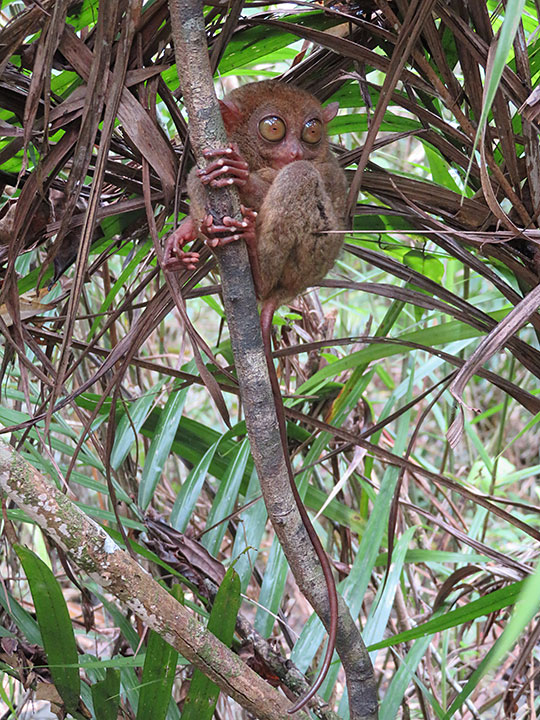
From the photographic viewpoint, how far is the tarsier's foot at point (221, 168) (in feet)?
4.59

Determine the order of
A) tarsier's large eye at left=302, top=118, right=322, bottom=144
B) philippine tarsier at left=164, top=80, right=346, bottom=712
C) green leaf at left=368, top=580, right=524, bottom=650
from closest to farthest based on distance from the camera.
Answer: philippine tarsier at left=164, top=80, right=346, bottom=712 < green leaf at left=368, top=580, right=524, bottom=650 < tarsier's large eye at left=302, top=118, right=322, bottom=144

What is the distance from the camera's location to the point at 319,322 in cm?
303

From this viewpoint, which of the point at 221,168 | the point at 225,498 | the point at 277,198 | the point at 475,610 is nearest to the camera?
the point at 221,168

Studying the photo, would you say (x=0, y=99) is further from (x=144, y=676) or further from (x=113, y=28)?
(x=144, y=676)

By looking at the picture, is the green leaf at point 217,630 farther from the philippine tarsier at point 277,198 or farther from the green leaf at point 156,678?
the philippine tarsier at point 277,198

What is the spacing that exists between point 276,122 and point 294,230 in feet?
1.54

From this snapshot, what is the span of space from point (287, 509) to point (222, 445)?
100cm

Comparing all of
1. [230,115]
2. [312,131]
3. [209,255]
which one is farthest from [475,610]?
[230,115]

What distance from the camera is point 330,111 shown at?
221 centimetres

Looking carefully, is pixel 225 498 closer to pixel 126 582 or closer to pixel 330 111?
pixel 126 582

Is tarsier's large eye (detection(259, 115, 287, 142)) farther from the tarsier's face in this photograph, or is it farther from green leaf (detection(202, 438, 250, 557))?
green leaf (detection(202, 438, 250, 557))

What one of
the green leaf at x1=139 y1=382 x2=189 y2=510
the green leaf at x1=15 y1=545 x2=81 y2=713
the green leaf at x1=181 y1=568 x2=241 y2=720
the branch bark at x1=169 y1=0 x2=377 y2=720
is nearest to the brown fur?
the branch bark at x1=169 y1=0 x2=377 y2=720

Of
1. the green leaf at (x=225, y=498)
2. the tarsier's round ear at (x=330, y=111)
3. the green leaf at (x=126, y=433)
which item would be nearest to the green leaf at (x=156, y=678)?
the green leaf at (x=225, y=498)

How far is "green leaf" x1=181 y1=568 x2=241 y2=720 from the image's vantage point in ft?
5.26
